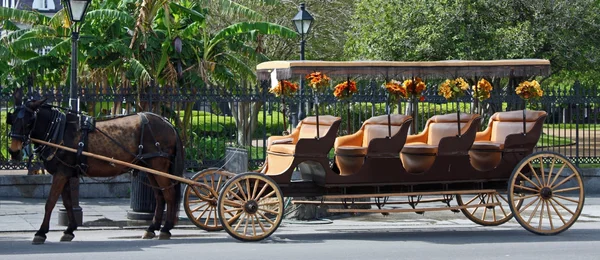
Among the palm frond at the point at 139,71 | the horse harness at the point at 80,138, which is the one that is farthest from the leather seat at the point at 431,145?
the palm frond at the point at 139,71

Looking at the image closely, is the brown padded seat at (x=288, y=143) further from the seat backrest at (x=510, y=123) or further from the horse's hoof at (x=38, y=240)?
the horse's hoof at (x=38, y=240)

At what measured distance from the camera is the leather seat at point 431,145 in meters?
12.9

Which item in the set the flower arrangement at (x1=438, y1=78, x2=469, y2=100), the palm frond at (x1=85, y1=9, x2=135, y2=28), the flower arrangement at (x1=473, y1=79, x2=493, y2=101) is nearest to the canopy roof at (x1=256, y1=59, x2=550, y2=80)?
the flower arrangement at (x1=438, y1=78, x2=469, y2=100)

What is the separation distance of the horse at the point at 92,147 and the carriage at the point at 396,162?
48cm

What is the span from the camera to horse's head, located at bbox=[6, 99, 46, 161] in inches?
480

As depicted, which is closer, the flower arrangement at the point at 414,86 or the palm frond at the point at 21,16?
the flower arrangement at the point at 414,86

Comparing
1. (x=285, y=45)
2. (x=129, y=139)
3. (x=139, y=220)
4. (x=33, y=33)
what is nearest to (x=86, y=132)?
(x=129, y=139)

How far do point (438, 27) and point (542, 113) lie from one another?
52.8ft

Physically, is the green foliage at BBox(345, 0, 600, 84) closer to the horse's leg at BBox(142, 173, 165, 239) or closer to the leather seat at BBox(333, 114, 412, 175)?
the leather seat at BBox(333, 114, 412, 175)

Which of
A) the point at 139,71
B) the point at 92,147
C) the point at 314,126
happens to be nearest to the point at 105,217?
the point at 92,147

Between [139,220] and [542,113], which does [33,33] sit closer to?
[139,220]

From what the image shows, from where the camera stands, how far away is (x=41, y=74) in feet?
73.0

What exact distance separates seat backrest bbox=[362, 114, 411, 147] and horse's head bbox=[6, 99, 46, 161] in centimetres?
432

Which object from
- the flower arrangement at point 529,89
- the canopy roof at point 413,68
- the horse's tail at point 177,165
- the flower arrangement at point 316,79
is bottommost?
the horse's tail at point 177,165
